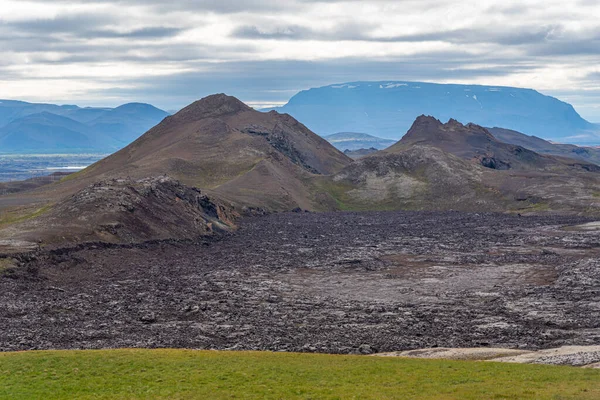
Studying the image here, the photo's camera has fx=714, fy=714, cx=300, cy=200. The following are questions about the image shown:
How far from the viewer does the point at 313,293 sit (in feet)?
266

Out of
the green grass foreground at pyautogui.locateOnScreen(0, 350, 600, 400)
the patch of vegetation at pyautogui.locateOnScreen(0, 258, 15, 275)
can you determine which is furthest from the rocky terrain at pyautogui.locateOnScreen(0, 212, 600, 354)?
the green grass foreground at pyautogui.locateOnScreen(0, 350, 600, 400)

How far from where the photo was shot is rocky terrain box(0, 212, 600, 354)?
60406 mm

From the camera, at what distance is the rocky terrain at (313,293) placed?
60406 millimetres

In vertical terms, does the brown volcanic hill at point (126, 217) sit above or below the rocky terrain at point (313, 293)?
above

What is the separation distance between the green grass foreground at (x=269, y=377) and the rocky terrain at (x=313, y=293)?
869 centimetres

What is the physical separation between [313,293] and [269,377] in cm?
3750

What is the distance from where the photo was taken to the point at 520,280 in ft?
286

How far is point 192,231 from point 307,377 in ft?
274

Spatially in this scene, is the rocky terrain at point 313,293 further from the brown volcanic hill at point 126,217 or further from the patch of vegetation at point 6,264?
the brown volcanic hill at point 126,217

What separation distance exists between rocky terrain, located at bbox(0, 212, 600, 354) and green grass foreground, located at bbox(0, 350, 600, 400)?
8.69 m

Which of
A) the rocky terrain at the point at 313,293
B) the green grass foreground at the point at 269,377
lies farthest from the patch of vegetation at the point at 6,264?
the green grass foreground at the point at 269,377

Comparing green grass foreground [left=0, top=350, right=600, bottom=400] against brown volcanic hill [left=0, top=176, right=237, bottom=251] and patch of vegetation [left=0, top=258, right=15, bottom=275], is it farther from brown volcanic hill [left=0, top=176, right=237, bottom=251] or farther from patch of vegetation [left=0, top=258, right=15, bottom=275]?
brown volcanic hill [left=0, top=176, right=237, bottom=251]

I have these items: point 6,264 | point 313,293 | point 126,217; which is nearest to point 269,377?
point 313,293

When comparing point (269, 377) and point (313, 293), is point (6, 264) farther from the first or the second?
point (269, 377)
